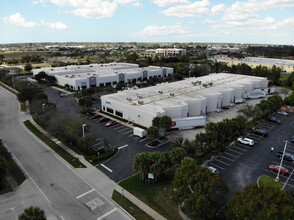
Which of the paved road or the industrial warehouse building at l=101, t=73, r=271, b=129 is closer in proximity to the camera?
the paved road

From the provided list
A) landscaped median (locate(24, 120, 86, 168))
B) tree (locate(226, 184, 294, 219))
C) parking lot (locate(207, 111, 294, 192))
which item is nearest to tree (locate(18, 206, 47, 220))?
landscaped median (locate(24, 120, 86, 168))

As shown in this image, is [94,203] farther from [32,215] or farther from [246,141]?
[246,141]

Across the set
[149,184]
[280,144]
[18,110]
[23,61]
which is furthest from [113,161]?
[23,61]

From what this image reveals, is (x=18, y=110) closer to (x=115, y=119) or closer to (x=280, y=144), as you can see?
(x=115, y=119)

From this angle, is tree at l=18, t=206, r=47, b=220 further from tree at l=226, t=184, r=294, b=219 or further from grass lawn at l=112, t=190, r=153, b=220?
A: tree at l=226, t=184, r=294, b=219

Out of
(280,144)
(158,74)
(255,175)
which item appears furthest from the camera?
(158,74)

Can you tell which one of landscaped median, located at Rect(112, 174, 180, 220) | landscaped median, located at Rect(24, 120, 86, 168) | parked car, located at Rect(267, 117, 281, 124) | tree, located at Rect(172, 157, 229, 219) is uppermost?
tree, located at Rect(172, 157, 229, 219)

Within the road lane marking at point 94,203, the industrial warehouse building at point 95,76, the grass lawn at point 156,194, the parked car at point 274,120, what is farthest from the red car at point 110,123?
the industrial warehouse building at point 95,76

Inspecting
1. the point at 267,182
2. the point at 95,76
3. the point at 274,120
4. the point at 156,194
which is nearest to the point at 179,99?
the point at 274,120
